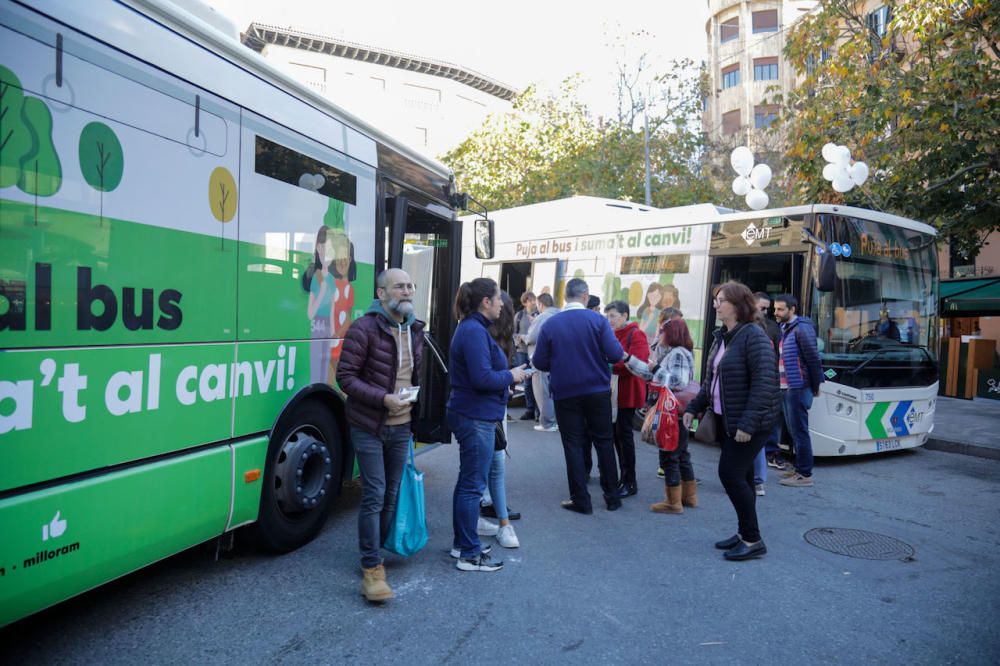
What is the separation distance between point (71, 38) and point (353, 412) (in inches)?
84.6

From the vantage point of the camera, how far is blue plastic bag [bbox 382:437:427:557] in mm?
4234

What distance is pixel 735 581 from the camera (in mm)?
4320

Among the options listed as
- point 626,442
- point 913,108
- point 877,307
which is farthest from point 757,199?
point 626,442

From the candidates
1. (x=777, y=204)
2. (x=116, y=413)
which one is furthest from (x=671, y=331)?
(x=777, y=204)

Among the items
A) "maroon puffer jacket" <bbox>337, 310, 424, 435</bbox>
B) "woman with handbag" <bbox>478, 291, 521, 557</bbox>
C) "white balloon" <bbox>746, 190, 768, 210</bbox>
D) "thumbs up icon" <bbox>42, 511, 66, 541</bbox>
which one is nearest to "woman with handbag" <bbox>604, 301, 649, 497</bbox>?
"woman with handbag" <bbox>478, 291, 521, 557</bbox>

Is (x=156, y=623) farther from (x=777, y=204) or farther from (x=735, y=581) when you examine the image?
(x=777, y=204)

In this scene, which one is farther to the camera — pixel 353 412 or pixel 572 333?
pixel 572 333

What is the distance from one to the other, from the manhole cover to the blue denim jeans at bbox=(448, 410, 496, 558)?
2.46 m

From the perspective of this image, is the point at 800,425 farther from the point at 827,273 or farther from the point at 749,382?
the point at 749,382

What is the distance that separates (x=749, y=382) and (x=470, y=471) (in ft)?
6.03

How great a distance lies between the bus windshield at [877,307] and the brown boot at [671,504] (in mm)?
2828

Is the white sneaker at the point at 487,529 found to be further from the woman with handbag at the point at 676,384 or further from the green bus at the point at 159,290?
the woman with handbag at the point at 676,384

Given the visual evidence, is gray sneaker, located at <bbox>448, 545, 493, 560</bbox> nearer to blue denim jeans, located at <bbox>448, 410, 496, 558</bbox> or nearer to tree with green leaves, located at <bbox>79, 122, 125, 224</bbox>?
blue denim jeans, located at <bbox>448, 410, 496, 558</bbox>

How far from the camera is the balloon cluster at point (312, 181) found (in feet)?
14.5
